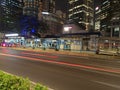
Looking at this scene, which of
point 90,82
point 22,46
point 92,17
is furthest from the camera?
point 92,17

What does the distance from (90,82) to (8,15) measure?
391 feet

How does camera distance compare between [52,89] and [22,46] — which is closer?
[52,89]

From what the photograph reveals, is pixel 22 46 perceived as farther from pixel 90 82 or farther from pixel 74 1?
pixel 74 1

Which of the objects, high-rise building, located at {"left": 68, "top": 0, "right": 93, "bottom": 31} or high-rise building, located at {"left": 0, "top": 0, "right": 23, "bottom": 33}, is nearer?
Answer: high-rise building, located at {"left": 0, "top": 0, "right": 23, "bottom": 33}

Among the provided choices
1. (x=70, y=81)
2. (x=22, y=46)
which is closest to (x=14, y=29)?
(x=22, y=46)

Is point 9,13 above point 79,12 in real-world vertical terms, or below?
below

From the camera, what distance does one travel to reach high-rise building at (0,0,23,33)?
114 m

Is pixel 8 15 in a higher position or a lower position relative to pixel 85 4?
lower

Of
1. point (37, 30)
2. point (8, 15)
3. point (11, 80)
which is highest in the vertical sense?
point (8, 15)

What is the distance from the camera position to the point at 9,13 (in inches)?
4980

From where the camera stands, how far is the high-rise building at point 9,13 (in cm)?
11419

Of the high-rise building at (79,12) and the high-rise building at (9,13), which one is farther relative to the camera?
the high-rise building at (79,12)

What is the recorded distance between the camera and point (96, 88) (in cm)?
993

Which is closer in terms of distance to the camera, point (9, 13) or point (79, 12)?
point (9, 13)
